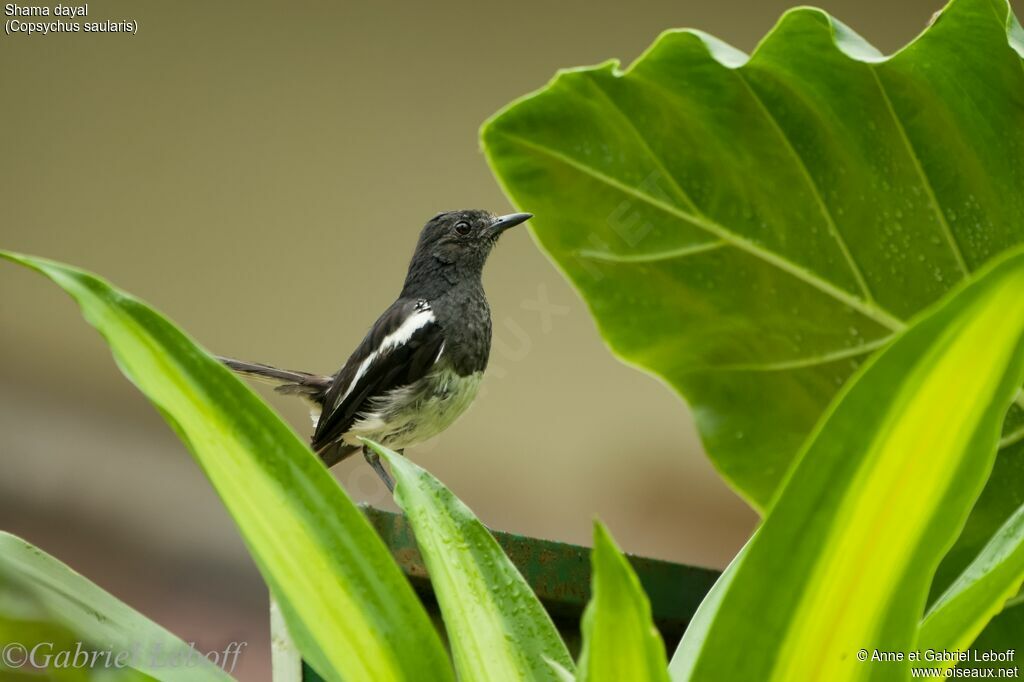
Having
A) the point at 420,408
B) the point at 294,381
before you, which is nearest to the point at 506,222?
the point at 420,408

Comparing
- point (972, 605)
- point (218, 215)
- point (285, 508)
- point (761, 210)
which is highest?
point (218, 215)

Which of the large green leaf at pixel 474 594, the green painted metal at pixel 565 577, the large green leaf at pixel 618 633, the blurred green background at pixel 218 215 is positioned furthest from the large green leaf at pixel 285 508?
the blurred green background at pixel 218 215

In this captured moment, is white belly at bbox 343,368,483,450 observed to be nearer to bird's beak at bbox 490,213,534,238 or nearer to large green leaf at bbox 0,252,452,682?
bird's beak at bbox 490,213,534,238

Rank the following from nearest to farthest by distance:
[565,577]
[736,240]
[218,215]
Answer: [565,577]
[736,240]
[218,215]

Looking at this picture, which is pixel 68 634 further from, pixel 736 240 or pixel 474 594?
pixel 736 240

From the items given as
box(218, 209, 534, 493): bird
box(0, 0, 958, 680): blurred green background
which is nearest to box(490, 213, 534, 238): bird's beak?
box(218, 209, 534, 493): bird

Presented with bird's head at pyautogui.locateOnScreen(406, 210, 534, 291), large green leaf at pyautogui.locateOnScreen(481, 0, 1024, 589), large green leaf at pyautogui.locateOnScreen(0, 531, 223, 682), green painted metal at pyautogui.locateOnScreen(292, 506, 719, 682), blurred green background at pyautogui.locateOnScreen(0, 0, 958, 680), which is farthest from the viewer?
blurred green background at pyautogui.locateOnScreen(0, 0, 958, 680)

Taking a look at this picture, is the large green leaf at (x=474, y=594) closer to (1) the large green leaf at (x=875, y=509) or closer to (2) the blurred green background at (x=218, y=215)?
(1) the large green leaf at (x=875, y=509)
